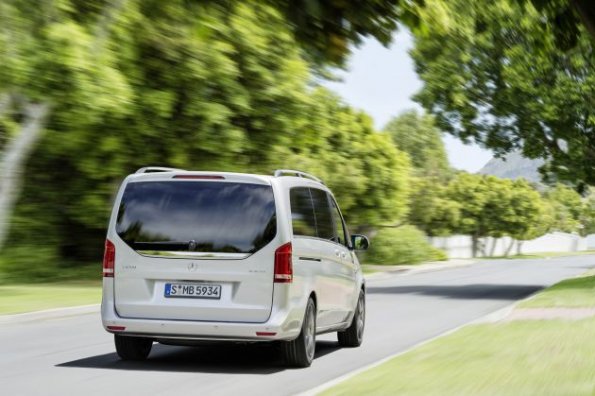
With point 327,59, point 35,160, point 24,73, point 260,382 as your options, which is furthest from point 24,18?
point 327,59

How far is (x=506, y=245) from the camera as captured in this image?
9456 centimetres

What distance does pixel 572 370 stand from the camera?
9.91 metres

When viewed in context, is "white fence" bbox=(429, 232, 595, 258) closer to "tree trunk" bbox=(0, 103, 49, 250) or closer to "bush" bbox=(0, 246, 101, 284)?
"bush" bbox=(0, 246, 101, 284)

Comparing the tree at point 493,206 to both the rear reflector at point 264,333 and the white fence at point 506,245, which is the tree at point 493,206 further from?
the rear reflector at point 264,333

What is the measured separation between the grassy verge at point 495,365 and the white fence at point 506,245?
5813cm

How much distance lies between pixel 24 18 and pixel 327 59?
58.8ft

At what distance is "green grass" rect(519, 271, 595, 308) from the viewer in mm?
19969

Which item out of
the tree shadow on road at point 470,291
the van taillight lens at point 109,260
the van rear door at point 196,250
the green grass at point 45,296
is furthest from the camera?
the tree shadow on road at point 470,291

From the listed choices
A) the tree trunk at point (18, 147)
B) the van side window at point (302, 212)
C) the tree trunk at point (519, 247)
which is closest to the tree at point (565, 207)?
the tree trunk at point (519, 247)

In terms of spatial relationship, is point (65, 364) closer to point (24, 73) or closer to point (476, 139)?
point (24, 73)

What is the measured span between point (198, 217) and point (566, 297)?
13.8m

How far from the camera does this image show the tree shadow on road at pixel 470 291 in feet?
87.7

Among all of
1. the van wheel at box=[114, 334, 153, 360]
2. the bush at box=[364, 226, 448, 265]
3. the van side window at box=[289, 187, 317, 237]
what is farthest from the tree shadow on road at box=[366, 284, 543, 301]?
the bush at box=[364, 226, 448, 265]

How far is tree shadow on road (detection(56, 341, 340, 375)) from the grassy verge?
137cm
